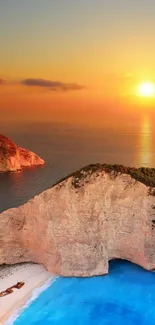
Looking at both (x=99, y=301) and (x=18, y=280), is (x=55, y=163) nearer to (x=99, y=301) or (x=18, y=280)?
(x=18, y=280)

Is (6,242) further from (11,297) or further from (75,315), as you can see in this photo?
(75,315)

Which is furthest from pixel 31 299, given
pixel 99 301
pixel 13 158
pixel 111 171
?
pixel 13 158

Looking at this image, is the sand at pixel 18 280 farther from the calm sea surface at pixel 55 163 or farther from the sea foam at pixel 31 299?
the calm sea surface at pixel 55 163

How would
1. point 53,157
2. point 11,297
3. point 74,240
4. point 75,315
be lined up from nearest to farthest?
point 75,315, point 11,297, point 74,240, point 53,157

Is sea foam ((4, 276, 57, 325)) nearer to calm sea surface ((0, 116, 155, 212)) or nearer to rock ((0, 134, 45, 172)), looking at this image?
calm sea surface ((0, 116, 155, 212))

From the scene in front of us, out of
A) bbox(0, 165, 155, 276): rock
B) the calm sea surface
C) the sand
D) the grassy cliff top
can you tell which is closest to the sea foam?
the sand

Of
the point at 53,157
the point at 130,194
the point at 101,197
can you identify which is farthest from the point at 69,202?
the point at 53,157

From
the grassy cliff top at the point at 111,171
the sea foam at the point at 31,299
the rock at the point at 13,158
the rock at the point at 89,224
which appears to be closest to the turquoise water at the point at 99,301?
the sea foam at the point at 31,299
